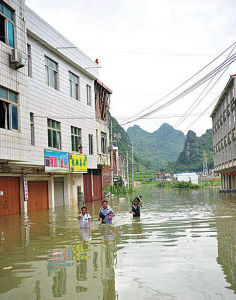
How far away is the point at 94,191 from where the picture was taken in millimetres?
33406

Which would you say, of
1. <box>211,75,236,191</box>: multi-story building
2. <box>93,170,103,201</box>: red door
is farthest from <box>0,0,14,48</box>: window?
<box>211,75,236,191</box>: multi-story building

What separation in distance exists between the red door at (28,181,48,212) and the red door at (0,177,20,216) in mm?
1666

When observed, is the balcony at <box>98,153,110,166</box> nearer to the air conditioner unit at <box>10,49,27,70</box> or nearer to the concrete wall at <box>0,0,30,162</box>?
the concrete wall at <box>0,0,30,162</box>

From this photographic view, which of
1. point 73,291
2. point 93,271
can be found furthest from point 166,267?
point 73,291

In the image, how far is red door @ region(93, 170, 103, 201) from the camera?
3366 centimetres

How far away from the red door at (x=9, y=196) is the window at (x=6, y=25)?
759 centimetres

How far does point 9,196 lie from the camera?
67.9 ft

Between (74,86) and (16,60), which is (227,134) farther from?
(16,60)

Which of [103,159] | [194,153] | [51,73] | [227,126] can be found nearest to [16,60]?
[51,73]

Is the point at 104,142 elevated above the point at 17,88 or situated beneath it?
situated beneath

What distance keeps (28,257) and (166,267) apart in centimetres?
347

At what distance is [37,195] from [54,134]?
427 cm

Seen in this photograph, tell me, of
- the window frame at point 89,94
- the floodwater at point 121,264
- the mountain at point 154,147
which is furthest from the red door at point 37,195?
the mountain at point 154,147

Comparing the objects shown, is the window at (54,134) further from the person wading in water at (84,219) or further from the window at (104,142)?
the person wading in water at (84,219)
